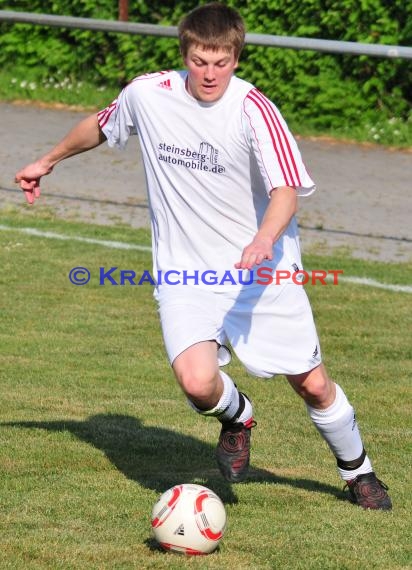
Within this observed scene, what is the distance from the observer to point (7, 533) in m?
5.80

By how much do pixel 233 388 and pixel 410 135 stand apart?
10.2 metres

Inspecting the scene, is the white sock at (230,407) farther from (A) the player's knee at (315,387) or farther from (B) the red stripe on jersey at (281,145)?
(B) the red stripe on jersey at (281,145)

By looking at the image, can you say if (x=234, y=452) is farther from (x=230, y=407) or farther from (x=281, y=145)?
(x=281, y=145)

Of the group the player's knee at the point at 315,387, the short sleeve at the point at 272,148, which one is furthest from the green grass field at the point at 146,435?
the short sleeve at the point at 272,148

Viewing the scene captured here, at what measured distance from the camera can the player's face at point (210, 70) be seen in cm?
588

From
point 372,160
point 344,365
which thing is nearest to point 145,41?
point 372,160

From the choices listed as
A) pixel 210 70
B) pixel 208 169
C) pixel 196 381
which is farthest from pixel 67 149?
pixel 196 381

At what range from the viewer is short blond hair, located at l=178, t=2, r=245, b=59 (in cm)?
586

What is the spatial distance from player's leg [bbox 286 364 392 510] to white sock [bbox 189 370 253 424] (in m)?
0.31

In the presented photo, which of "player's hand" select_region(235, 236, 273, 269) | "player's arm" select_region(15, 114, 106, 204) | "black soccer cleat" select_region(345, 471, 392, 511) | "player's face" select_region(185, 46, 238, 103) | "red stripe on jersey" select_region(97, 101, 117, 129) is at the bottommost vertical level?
"black soccer cleat" select_region(345, 471, 392, 511)

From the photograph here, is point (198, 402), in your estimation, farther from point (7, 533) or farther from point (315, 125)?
point (315, 125)

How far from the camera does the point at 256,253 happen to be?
5.49m

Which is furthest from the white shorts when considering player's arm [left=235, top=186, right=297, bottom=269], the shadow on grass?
the shadow on grass

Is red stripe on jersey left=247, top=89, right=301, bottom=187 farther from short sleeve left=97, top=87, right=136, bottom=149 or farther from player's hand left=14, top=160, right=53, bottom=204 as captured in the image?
player's hand left=14, top=160, right=53, bottom=204
